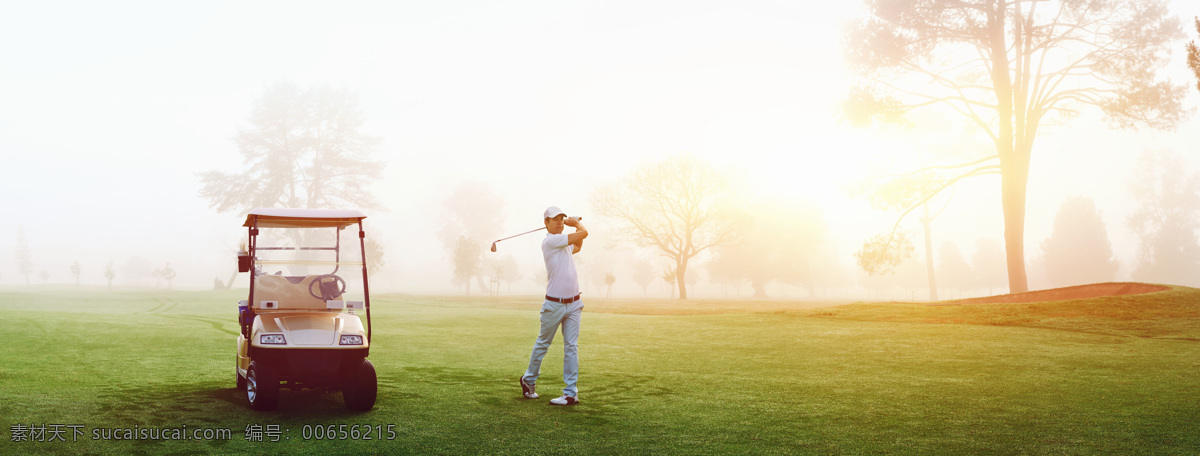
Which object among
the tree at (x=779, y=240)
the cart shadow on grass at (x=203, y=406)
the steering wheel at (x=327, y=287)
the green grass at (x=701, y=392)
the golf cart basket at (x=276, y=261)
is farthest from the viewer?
the tree at (x=779, y=240)

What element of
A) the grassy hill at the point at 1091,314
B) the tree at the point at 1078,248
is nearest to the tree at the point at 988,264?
the tree at the point at 1078,248

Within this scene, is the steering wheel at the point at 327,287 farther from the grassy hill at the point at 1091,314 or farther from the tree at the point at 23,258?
the tree at the point at 23,258

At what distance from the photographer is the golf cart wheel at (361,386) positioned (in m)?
7.36

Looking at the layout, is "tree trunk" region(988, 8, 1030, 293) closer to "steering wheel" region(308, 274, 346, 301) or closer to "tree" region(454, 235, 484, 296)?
"steering wheel" region(308, 274, 346, 301)

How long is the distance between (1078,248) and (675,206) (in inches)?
1695

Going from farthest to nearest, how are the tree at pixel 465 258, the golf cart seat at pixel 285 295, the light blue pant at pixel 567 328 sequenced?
the tree at pixel 465 258 → the light blue pant at pixel 567 328 → the golf cart seat at pixel 285 295

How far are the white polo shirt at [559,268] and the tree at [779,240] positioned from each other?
185 ft

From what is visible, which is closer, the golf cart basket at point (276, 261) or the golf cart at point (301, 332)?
the golf cart at point (301, 332)

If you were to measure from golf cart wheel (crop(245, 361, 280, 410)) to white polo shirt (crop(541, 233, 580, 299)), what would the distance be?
9.49 feet

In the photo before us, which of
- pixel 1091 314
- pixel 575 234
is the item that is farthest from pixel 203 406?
pixel 1091 314

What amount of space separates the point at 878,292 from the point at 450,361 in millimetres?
100278

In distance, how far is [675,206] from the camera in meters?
47.5

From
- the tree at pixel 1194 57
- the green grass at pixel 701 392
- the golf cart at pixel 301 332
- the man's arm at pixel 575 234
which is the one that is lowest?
the green grass at pixel 701 392

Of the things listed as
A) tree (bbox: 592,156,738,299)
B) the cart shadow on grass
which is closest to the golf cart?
the cart shadow on grass
